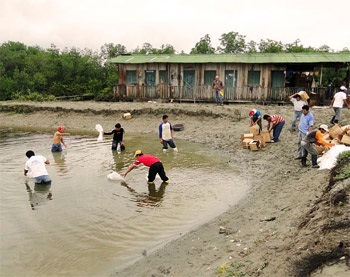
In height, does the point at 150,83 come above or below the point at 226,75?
below

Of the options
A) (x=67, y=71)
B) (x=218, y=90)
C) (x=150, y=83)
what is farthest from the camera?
(x=67, y=71)

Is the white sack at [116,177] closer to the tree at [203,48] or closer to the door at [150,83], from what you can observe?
the door at [150,83]

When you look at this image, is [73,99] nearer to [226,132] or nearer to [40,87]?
[40,87]

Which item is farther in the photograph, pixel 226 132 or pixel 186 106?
pixel 186 106

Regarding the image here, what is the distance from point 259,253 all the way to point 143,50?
120 feet

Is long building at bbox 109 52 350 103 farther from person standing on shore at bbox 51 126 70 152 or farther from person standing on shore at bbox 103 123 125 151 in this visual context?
person standing on shore at bbox 51 126 70 152

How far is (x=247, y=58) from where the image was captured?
24.6 metres

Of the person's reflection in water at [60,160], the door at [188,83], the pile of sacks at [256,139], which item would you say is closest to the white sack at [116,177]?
the person's reflection in water at [60,160]

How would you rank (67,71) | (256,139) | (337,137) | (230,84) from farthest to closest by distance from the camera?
(67,71), (230,84), (256,139), (337,137)

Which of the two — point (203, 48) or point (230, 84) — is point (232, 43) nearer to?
point (203, 48)

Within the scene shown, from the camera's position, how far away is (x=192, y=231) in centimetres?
720

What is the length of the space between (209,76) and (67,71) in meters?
17.1

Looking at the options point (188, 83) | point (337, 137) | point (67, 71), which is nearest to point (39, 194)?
point (337, 137)

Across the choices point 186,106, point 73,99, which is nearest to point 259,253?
point 186,106
